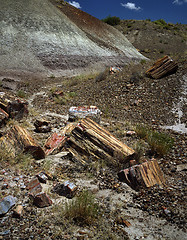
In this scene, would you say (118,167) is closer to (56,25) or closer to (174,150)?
(174,150)

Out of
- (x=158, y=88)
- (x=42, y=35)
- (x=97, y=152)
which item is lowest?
(x=97, y=152)

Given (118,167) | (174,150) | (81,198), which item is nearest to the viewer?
(81,198)

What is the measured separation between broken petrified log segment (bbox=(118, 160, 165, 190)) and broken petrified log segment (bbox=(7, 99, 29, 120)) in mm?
4330

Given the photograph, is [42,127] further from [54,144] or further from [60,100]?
[60,100]

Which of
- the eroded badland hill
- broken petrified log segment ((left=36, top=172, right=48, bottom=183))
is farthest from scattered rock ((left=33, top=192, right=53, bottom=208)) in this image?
broken petrified log segment ((left=36, top=172, right=48, bottom=183))

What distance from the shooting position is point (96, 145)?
14.3 feet

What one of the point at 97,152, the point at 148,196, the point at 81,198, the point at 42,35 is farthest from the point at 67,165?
the point at 42,35

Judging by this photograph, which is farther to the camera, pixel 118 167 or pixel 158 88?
pixel 158 88

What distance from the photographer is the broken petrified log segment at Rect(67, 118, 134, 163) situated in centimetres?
421

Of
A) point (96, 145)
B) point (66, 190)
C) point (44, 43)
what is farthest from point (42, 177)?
point (44, 43)

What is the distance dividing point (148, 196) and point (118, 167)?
0.92 metres

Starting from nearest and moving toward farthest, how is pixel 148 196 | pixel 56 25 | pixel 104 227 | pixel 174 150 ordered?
pixel 104 227, pixel 148 196, pixel 174 150, pixel 56 25

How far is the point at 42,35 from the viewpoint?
16.7 metres

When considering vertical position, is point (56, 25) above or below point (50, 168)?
above
